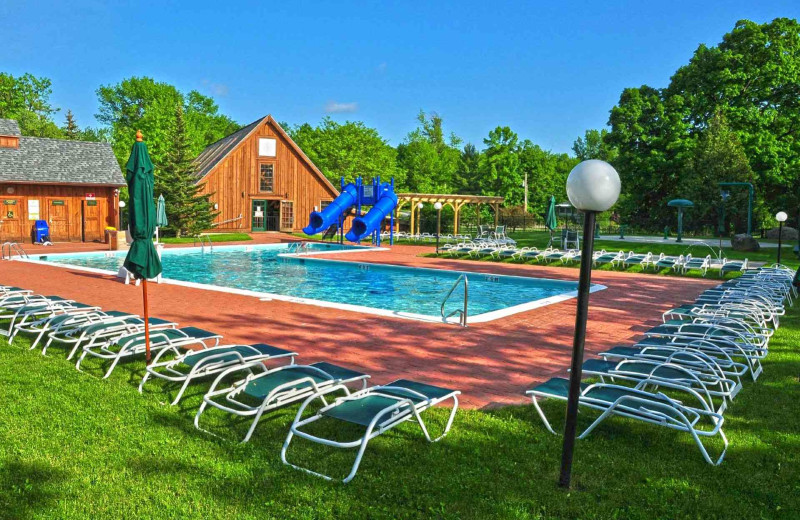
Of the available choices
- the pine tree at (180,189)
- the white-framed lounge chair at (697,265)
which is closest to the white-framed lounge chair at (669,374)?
the white-framed lounge chair at (697,265)

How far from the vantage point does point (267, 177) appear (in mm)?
36812

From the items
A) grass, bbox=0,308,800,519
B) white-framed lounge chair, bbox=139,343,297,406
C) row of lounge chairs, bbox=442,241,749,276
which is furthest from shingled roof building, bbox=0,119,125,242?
grass, bbox=0,308,800,519

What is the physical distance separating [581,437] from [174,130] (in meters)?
29.4

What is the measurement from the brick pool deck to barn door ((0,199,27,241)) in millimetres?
12568

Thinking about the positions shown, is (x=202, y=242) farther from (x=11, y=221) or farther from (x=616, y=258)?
(x=616, y=258)

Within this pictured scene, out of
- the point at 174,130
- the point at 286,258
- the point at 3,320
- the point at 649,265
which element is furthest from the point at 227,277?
the point at 174,130

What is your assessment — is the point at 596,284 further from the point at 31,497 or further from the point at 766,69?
the point at 766,69

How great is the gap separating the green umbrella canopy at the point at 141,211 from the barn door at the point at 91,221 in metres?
23.7

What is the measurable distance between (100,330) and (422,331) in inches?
171

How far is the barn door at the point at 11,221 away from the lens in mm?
25109

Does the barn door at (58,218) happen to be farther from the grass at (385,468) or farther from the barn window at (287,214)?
the grass at (385,468)

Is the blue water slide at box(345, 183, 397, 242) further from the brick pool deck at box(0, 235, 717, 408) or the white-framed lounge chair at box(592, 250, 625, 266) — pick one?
the brick pool deck at box(0, 235, 717, 408)

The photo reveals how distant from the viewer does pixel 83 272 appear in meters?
15.9

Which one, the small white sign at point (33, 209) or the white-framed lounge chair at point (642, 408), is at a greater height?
the small white sign at point (33, 209)
